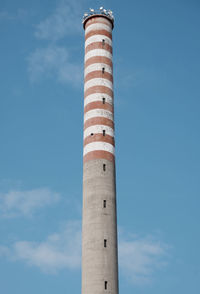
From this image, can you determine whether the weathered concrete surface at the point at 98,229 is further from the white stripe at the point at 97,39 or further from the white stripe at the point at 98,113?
the white stripe at the point at 97,39

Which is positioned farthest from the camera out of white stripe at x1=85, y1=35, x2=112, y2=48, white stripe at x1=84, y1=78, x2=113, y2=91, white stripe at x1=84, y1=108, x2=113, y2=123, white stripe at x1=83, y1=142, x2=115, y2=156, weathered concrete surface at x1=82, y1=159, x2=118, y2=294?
white stripe at x1=85, y1=35, x2=112, y2=48

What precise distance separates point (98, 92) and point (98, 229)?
15.2 meters

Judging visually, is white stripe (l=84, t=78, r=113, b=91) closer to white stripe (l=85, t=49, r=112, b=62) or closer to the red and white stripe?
the red and white stripe

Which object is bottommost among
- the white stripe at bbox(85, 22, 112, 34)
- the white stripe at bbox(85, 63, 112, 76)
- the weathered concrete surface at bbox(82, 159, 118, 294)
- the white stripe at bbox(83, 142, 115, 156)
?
the weathered concrete surface at bbox(82, 159, 118, 294)

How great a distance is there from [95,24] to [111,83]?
25.9 ft

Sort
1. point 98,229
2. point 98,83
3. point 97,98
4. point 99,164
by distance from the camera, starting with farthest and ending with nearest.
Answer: point 98,83 < point 97,98 < point 99,164 < point 98,229

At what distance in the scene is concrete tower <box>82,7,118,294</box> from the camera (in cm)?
4575

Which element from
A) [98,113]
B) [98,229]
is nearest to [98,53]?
[98,113]

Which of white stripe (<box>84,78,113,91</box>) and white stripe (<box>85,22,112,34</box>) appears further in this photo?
white stripe (<box>85,22,112,34</box>)

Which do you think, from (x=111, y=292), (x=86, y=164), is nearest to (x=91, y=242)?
(x=111, y=292)

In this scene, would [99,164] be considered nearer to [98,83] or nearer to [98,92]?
[98,92]

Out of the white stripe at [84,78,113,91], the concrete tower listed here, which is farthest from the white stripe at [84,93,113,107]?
the white stripe at [84,78,113,91]

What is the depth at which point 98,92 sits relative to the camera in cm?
5369

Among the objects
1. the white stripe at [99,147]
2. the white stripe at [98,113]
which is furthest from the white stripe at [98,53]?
the white stripe at [99,147]
